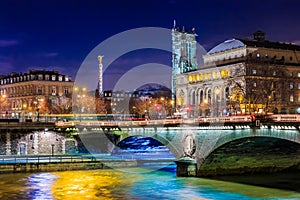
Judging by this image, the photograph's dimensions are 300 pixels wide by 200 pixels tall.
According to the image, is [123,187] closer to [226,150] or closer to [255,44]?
[226,150]

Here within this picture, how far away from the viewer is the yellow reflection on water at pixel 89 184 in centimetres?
5125

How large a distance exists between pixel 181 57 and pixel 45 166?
121 m

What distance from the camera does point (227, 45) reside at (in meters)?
147

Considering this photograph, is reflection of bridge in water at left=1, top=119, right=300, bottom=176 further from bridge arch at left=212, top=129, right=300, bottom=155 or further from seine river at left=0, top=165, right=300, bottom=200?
seine river at left=0, top=165, right=300, bottom=200

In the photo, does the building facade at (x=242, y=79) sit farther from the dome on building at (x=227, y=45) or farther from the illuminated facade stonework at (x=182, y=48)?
the illuminated facade stonework at (x=182, y=48)

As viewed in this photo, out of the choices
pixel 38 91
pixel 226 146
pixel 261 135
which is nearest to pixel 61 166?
pixel 226 146

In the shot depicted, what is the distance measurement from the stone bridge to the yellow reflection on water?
7.29 m

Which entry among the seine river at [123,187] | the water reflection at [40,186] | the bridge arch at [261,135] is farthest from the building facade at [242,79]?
the water reflection at [40,186]

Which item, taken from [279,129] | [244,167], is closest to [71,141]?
[244,167]

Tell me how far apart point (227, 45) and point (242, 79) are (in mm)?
31025

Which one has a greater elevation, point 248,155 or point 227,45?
point 227,45

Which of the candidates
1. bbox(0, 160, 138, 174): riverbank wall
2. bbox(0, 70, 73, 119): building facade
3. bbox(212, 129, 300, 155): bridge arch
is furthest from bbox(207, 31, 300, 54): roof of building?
bbox(212, 129, 300, 155): bridge arch

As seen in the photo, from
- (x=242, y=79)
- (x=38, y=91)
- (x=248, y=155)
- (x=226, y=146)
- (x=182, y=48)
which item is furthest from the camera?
(x=182, y=48)

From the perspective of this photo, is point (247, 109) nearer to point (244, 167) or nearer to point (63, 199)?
point (244, 167)
